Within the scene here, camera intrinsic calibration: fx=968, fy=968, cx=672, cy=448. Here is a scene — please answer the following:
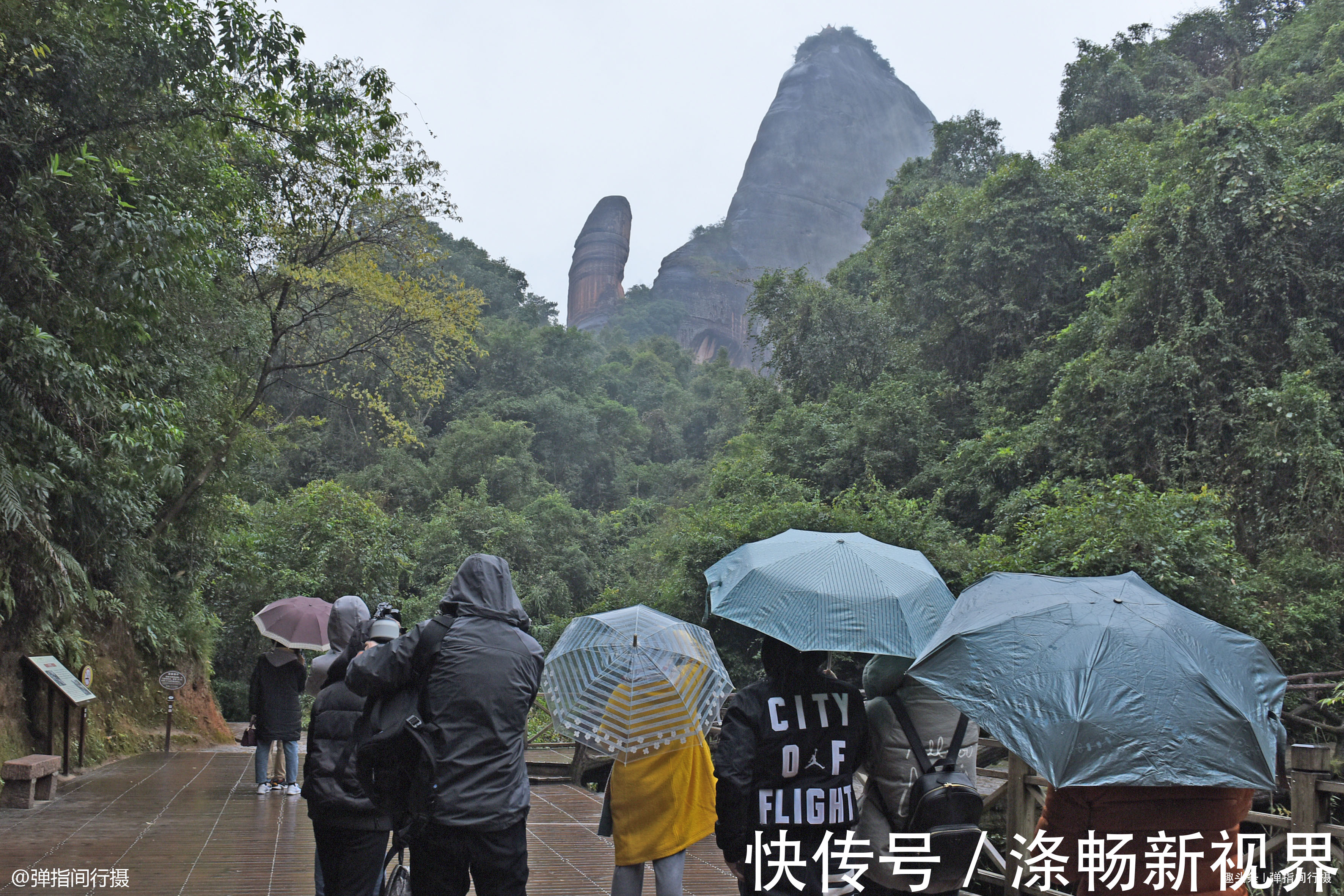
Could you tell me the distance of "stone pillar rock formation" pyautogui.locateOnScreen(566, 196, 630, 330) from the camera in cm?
6519

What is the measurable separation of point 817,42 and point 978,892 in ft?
238

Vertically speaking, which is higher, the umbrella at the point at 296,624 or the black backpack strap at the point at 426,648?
the black backpack strap at the point at 426,648

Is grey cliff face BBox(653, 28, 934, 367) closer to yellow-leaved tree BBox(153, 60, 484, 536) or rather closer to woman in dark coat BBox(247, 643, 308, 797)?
yellow-leaved tree BBox(153, 60, 484, 536)

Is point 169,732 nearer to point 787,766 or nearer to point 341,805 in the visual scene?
point 341,805

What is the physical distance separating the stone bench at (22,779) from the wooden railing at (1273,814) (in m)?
6.01

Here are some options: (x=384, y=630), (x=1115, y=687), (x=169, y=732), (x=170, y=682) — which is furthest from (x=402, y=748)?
(x=169, y=732)

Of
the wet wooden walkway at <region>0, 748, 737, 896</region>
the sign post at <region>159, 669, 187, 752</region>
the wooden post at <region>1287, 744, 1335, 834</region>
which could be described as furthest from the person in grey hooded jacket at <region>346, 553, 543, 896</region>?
the sign post at <region>159, 669, 187, 752</region>

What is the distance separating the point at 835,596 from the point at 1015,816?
2941 millimetres

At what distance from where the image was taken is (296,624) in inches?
281

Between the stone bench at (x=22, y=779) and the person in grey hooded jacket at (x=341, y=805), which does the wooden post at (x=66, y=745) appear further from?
the person in grey hooded jacket at (x=341, y=805)

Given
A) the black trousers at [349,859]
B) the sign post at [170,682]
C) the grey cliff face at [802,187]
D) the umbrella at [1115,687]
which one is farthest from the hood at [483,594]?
the grey cliff face at [802,187]

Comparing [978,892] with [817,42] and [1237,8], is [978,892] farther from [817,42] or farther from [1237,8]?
[817,42]

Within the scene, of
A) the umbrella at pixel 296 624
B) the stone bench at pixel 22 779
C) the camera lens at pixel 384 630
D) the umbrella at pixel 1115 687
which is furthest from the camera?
the umbrella at pixel 296 624

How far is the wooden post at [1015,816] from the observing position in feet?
17.1
